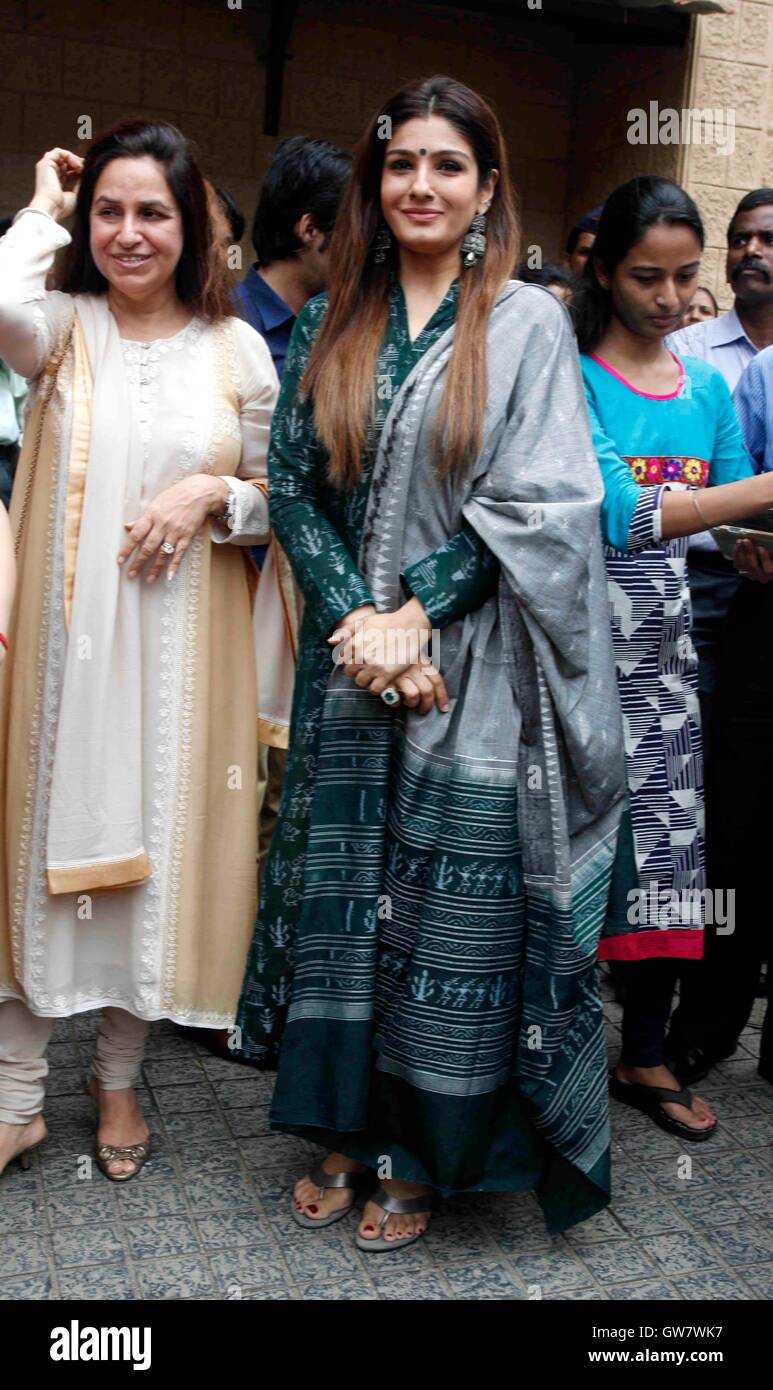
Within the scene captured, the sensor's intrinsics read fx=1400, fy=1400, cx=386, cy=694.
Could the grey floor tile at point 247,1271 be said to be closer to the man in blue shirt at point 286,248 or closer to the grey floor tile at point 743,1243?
the grey floor tile at point 743,1243

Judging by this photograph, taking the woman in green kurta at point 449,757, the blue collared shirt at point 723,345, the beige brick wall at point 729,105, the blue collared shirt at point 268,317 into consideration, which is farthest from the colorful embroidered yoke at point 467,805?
the beige brick wall at point 729,105

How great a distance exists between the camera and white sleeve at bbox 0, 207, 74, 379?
2.55 m

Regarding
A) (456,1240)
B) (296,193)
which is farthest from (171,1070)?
(296,193)

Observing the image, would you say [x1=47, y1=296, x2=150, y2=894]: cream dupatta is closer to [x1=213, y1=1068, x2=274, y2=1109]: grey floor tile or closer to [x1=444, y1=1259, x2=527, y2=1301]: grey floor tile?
[x1=213, y1=1068, x2=274, y2=1109]: grey floor tile

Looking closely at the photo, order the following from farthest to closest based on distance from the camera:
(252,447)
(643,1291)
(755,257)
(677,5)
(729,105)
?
(729,105) → (677,5) → (755,257) → (252,447) → (643,1291)

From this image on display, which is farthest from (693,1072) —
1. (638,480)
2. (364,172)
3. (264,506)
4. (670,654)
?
(364,172)

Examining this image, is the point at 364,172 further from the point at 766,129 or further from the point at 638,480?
the point at 766,129

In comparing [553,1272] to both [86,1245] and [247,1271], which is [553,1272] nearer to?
[247,1271]

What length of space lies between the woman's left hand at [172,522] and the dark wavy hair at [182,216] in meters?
0.38

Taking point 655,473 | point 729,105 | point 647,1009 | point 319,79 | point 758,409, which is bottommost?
point 647,1009

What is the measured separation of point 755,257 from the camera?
3832 mm

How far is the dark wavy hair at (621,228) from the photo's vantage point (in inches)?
113

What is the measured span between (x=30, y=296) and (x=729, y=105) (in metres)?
4.67

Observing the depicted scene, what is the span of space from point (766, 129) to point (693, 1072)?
4633 mm
